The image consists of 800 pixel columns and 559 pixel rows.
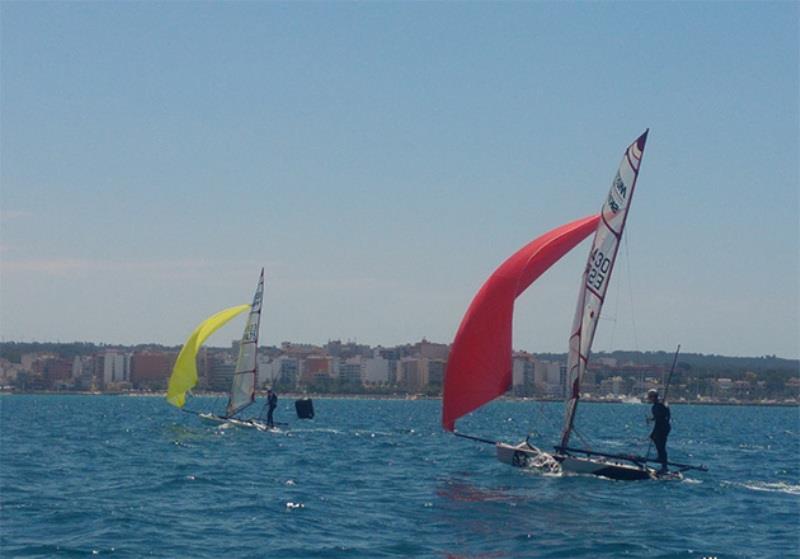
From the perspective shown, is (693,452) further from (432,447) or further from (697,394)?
(697,394)

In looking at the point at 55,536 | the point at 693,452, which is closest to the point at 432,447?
the point at 693,452

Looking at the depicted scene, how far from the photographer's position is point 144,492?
2062 cm

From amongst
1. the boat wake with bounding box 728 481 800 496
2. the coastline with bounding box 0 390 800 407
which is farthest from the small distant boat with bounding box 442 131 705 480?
the coastline with bounding box 0 390 800 407

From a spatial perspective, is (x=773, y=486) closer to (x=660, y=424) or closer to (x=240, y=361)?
(x=660, y=424)

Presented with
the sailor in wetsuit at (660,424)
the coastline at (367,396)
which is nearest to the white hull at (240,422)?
the sailor in wetsuit at (660,424)

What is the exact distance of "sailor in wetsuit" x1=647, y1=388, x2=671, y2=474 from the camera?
22.8m

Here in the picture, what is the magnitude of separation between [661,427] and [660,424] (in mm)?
93

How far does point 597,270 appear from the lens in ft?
76.6

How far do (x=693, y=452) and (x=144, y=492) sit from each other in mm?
18207

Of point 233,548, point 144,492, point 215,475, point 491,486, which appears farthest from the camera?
point 215,475

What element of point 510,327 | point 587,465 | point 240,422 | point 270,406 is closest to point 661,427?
point 587,465

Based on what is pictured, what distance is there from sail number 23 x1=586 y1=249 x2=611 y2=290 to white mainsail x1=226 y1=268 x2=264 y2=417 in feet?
62.1

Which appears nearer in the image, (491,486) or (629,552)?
(629,552)

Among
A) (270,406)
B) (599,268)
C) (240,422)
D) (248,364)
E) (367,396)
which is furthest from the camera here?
(367,396)
